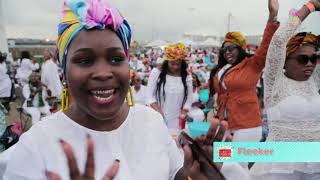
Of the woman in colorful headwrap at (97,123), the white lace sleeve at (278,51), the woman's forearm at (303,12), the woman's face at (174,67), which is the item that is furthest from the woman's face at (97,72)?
the woman's face at (174,67)

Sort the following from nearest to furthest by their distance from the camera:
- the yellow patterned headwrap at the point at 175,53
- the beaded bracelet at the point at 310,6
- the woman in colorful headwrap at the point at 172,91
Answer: the beaded bracelet at the point at 310,6, the woman in colorful headwrap at the point at 172,91, the yellow patterned headwrap at the point at 175,53

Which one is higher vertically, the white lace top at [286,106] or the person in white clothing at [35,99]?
the white lace top at [286,106]

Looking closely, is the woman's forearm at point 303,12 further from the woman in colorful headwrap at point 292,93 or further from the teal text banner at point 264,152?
the teal text banner at point 264,152

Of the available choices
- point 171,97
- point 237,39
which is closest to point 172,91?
point 171,97

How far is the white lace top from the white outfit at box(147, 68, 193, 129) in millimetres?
2185

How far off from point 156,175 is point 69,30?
723mm

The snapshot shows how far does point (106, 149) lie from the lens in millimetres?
1623

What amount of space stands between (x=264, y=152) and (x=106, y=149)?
98cm

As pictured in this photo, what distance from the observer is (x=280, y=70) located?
292 cm

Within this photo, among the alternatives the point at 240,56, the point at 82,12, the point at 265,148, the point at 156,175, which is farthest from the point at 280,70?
the point at 82,12

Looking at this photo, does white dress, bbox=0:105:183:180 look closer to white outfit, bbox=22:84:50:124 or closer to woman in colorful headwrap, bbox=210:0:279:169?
woman in colorful headwrap, bbox=210:0:279:169

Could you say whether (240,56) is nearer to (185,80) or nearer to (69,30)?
(185,80)

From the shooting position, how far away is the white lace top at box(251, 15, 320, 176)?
2818mm

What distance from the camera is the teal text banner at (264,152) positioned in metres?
1.70
